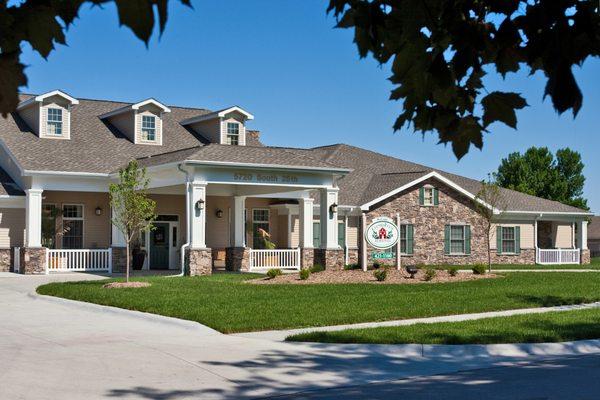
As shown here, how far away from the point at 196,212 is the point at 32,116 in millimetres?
9881

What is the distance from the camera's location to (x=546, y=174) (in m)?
75.9

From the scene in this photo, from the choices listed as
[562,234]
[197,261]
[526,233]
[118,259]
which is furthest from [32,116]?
[562,234]

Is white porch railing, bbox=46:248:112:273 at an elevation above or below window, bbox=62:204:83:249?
below

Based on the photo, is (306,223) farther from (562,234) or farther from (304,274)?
(562,234)

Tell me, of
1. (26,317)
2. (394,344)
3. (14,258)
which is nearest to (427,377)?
(394,344)

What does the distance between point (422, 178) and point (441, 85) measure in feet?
110

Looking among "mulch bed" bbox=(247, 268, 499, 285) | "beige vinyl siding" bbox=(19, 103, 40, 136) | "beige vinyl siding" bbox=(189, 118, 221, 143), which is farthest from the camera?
"beige vinyl siding" bbox=(189, 118, 221, 143)

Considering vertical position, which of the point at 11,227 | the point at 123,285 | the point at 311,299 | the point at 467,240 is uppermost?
the point at 11,227

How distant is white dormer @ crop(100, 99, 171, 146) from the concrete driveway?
62.5ft

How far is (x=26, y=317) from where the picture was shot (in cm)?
1681

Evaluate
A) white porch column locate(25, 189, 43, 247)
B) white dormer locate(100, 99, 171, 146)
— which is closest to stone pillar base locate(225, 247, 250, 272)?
white dormer locate(100, 99, 171, 146)

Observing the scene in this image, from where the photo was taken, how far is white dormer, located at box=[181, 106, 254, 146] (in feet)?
116

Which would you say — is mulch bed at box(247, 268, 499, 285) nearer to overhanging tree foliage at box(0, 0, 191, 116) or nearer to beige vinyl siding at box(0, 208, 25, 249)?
beige vinyl siding at box(0, 208, 25, 249)

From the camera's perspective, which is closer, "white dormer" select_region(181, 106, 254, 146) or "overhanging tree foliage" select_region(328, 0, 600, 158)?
"overhanging tree foliage" select_region(328, 0, 600, 158)
